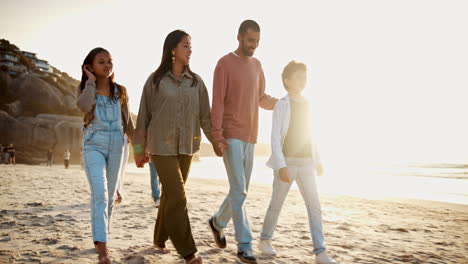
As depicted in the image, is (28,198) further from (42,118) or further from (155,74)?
(42,118)

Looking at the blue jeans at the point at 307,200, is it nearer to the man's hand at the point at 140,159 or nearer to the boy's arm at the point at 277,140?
the boy's arm at the point at 277,140

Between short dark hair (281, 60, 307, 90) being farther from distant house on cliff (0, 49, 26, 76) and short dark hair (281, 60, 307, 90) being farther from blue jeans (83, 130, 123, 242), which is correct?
distant house on cliff (0, 49, 26, 76)

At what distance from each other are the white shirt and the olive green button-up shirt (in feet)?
2.67

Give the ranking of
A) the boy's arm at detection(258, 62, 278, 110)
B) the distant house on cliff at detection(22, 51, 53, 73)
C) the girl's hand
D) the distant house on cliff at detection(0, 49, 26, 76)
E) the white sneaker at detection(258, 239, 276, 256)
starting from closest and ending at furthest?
the girl's hand, the white sneaker at detection(258, 239, 276, 256), the boy's arm at detection(258, 62, 278, 110), the distant house on cliff at detection(0, 49, 26, 76), the distant house on cliff at detection(22, 51, 53, 73)

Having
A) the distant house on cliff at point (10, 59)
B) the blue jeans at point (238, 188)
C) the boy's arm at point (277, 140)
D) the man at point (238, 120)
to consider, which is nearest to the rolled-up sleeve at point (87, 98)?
the man at point (238, 120)

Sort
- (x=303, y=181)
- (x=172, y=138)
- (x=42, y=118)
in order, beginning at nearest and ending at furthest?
(x=172, y=138), (x=303, y=181), (x=42, y=118)

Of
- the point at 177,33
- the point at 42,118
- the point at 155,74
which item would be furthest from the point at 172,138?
the point at 42,118

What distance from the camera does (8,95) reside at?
54312 millimetres

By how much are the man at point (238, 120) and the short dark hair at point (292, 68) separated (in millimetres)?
322

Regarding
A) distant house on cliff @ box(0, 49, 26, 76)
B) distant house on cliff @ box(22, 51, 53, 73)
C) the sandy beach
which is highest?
distant house on cliff @ box(22, 51, 53, 73)

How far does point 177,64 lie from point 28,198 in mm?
6285

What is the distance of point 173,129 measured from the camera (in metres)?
3.28

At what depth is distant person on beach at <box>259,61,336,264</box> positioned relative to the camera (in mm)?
3621

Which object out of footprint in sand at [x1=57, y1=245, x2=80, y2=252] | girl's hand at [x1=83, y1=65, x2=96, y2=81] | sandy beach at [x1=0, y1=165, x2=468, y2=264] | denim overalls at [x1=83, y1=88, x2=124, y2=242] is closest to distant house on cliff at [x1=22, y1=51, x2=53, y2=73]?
sandy beach at [x1=0, y1=165, x2=468, y2=264]
